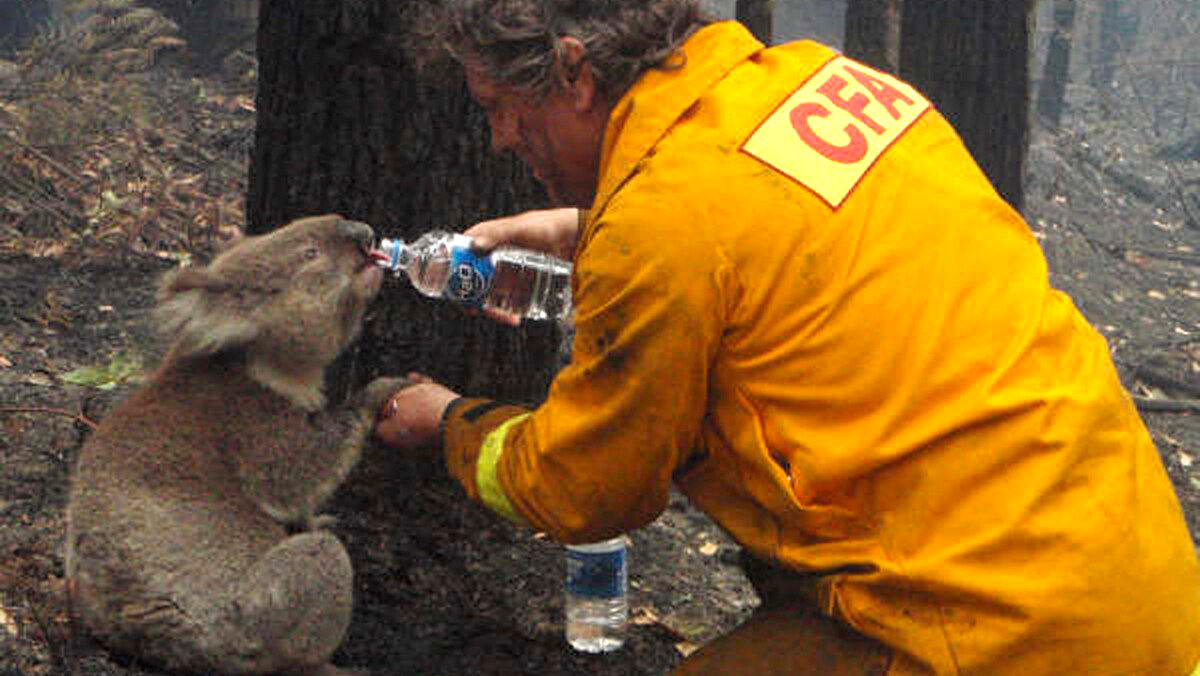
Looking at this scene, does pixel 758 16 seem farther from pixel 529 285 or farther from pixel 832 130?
pixel 832 130

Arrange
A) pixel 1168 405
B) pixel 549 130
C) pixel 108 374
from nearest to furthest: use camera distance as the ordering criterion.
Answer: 1. pixel 549 130
2. pixel 108 374
3. pixel 1168 405

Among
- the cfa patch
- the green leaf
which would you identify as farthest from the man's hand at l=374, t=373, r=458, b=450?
the green leaf

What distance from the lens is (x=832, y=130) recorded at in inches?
94.7

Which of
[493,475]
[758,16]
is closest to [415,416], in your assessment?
[493,475]

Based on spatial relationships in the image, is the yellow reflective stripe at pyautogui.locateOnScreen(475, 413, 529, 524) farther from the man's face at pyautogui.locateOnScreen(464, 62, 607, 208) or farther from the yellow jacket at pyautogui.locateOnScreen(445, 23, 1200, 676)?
the man's face at pyautogui.locateOnScreen(464, 62, 607, 208)

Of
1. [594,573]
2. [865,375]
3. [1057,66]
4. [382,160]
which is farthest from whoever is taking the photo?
[1057,66]

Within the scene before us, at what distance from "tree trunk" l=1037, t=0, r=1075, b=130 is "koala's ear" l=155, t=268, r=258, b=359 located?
1299 cm

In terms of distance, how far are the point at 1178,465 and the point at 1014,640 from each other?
16.4 feet

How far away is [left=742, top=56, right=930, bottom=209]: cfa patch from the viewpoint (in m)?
2.34

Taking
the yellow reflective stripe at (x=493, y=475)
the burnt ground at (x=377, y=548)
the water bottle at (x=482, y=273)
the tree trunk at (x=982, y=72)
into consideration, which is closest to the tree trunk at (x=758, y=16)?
the tree trunk at (x=982, y=72)

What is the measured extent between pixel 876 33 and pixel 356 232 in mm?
5127

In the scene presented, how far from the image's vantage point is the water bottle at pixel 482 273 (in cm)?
328

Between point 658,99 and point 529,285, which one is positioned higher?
point 658,99

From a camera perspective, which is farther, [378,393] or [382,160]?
[382,160]
